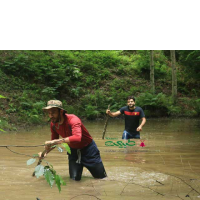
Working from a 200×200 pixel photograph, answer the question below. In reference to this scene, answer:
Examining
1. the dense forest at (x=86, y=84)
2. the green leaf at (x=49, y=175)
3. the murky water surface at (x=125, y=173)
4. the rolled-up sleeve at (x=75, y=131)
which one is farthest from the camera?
the dense forest at (x=86, y=84)

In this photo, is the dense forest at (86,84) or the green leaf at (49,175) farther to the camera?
the dense forest at (86,84)

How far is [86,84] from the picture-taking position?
82.0 feet

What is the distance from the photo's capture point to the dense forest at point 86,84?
63.2ft

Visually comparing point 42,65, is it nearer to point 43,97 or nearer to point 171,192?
point 43,97

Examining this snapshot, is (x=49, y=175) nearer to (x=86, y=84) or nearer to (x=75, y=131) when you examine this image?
(x=75, y=131)

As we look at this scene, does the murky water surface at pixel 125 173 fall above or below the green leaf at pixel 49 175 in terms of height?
below

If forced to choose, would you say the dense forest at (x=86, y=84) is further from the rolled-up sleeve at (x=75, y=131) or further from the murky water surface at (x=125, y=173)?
the rolled-up sleeve at (x=75, y=131)

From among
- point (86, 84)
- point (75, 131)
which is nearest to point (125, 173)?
point (75, 131)

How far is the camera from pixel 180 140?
12.0 metres

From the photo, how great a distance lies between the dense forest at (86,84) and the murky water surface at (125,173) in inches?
239

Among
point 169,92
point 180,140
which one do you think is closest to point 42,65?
point 169,92

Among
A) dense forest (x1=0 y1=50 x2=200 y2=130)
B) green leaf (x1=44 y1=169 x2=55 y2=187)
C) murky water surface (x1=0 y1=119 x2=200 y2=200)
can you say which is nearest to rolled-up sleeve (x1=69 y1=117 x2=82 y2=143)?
murky water surface (x1=0 y1=119 x2=200 y2=200)

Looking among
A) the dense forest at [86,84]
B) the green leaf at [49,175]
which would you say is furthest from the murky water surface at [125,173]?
the dense forest at [86,84]

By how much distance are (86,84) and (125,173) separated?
1784cm
